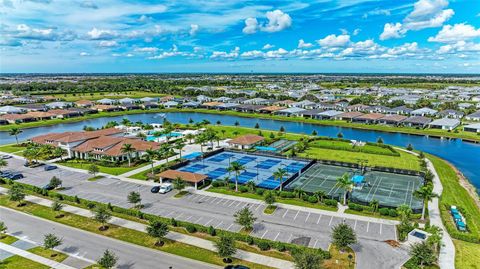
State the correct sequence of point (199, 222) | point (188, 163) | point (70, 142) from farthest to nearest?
point (70, 142) → point (188, 163) → point (199, 222)

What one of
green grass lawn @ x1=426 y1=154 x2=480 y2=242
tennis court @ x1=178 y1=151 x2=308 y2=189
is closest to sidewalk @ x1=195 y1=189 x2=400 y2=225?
tennis court @ x1=178 y1=151 x2=308 y2=189

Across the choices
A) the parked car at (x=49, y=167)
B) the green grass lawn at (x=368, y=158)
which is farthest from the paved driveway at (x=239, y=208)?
the green grass lawn at (x=368, y=158)

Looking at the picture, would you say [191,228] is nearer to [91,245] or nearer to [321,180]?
[91,245]

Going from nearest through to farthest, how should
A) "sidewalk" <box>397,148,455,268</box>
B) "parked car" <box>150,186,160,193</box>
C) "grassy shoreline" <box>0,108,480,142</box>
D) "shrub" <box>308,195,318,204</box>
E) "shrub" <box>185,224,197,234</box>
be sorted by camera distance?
"sidewalk" <box>397,148,455,268</box> → "shrub" <box>185,224,197,234</box> → "shrub" <box>308,195,318,204</box> → "parked car" <box>150,186,160,193</box> → "grassy shoreline" <box>0,108,480,142</box>

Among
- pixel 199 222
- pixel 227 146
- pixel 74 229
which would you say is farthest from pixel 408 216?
pixel 227 146

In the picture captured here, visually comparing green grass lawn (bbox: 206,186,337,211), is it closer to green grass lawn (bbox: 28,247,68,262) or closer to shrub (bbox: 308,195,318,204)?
shrub (bbox: 308,195,318,204)

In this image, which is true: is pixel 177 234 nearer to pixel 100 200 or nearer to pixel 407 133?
Result: pixel 100 200
